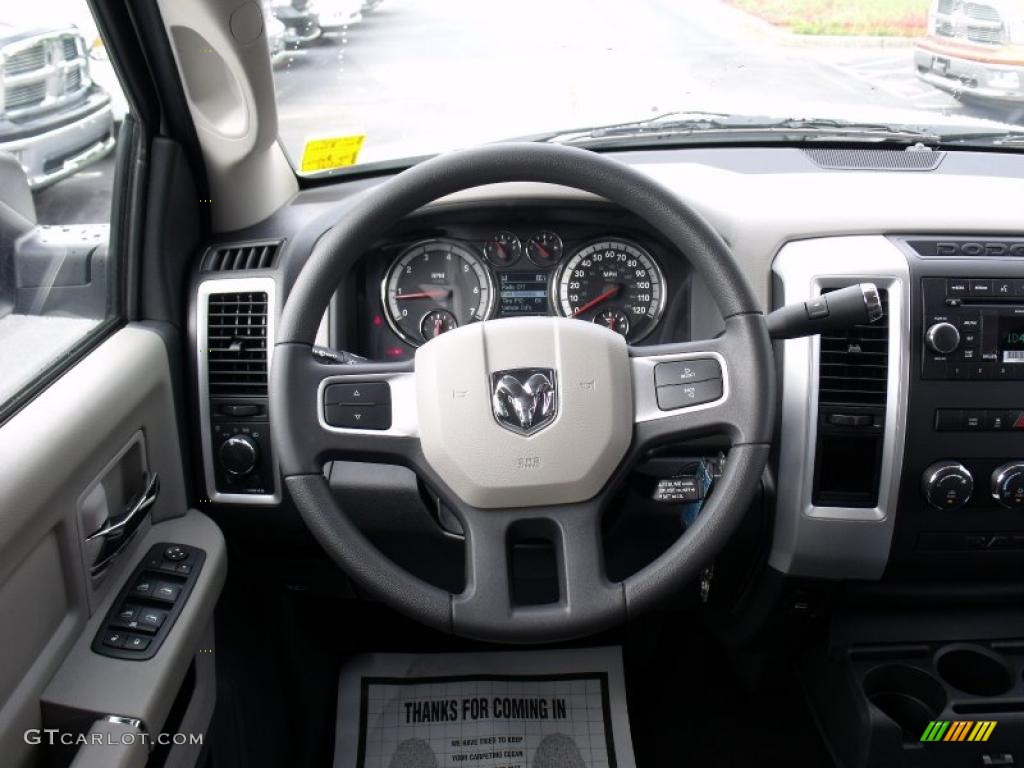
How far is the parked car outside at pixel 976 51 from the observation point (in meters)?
2.02

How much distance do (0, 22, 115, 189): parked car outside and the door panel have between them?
30 cm

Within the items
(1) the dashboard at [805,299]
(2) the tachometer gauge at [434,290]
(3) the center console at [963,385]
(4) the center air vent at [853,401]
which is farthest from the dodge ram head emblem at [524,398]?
(3) the center console at [963,385]

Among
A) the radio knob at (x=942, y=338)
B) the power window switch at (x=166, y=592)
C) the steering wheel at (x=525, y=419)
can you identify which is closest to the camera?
the steering wheel at (x=525, y=419)

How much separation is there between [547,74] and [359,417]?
3.45ft

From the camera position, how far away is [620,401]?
1406 mm

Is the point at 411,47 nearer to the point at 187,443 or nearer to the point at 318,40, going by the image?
the point at 318,40

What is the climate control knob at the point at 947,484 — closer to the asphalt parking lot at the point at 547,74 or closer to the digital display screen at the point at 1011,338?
the digital display screen at the point at 1011,338

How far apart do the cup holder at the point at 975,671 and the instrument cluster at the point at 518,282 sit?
3.10 ft

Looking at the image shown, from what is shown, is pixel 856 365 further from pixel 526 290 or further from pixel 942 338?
pixel 526 290

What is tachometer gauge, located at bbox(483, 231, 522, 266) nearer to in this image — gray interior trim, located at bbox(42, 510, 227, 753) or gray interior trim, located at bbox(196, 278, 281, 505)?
gray interior trim, located at bbox(196, 278, 281, 505)

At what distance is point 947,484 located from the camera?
1.76 metres

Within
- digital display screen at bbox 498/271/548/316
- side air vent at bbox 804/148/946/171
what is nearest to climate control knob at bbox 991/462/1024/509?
side air vent at bbox 804/148/946/171

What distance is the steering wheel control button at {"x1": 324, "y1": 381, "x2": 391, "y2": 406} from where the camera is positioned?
1.41 meters

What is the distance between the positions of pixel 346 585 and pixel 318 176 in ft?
2.79
